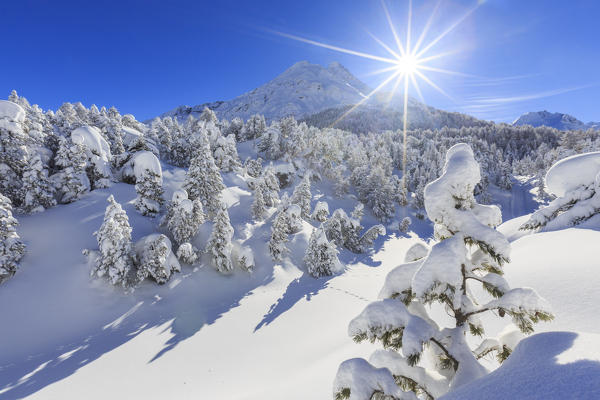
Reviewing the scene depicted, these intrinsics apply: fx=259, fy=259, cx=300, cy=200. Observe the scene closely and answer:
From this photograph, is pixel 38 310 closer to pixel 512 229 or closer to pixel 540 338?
pixel 540 338

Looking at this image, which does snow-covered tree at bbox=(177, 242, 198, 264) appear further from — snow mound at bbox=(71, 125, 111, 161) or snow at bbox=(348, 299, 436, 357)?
snow at bbox=(348, 299, 436, 357)

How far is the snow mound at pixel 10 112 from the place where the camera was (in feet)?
78.1

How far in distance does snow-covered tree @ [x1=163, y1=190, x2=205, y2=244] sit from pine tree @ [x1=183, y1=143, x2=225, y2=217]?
4.07m

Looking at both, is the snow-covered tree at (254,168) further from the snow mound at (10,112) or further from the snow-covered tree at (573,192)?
the snow-covered tree at (573,192)

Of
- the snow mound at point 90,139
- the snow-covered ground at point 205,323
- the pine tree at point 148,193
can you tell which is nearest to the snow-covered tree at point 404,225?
the snow-covered ground at point 205,323

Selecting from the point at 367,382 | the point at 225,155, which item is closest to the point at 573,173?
the point at 367,382

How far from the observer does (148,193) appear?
27906mm

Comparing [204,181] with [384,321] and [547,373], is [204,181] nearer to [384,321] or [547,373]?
[384,321]

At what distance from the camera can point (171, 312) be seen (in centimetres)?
1811

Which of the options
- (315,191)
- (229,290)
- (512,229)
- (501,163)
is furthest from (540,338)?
(501,163)

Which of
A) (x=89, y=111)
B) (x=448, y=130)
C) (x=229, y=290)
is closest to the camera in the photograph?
(x=229, y=290)

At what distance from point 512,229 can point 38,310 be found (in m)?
29.1

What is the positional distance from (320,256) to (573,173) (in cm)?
1950

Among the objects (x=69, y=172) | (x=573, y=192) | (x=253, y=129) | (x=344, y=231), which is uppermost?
(x=253, y=129)
